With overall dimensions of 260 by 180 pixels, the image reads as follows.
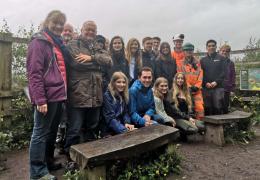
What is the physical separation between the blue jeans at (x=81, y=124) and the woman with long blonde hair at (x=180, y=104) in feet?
6.78

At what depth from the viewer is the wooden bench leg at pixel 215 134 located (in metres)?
5.91

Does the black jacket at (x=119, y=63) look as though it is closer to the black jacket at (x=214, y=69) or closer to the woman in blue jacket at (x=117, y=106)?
the woman in blue jacket at (x=117, y=106)

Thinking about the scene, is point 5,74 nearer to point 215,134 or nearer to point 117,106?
point 117,106

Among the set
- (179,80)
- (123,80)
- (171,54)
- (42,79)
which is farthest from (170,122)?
Result: (42,79)

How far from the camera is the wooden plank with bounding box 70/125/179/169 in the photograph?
137 inches

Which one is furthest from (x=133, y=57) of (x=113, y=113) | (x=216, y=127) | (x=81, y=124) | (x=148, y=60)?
(x=81, y=124)

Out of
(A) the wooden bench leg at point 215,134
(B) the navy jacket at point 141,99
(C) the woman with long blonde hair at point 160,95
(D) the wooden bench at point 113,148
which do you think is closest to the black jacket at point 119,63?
(B) the navy jacket at point 141,99

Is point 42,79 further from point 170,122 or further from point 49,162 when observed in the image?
point 170,122

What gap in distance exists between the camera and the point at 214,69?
693cm

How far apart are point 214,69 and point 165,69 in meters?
1.18

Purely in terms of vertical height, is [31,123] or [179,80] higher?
[179,80]

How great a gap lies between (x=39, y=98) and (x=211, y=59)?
182 inches

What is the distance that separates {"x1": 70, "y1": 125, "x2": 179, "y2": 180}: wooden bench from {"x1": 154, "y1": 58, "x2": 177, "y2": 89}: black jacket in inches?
94.7

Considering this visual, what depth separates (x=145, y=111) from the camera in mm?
5543
